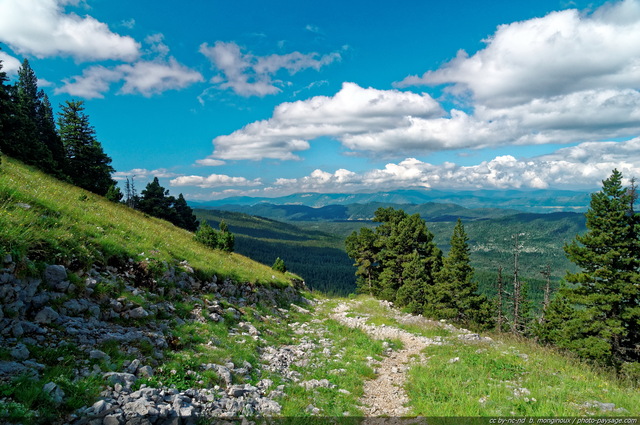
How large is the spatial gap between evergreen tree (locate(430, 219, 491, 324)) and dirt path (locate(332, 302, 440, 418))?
16753 millimetres

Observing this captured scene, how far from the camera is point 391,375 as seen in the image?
516 inches

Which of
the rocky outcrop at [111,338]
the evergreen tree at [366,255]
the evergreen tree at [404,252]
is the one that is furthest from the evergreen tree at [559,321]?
the rocky outcrop at [111,338]

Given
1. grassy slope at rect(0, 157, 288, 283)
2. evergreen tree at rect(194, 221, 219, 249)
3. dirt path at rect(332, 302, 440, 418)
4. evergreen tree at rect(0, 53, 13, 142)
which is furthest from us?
evergreen tree at rect(0, 53, 13, 142)

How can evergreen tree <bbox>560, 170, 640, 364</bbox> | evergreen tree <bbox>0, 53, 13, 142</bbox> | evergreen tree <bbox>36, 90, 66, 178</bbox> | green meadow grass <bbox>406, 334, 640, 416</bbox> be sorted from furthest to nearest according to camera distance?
evergreen tree <bbox>36, 90, 66, 178</bbox>
evergreen tree <bbox>0, 53, 13, 142</bbox>
evergreen tree <bbox>560, 170, 640, 364</bbox>
green meadow grass <bbox>406, 334, 640, 416</bbox>

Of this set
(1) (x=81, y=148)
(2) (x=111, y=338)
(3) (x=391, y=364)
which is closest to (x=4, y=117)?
(1) (x=81, y=148)

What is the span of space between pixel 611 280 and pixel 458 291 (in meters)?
14.3

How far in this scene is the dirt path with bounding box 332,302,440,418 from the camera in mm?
9852

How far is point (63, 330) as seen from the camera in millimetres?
8023

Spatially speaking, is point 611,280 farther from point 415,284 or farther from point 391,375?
point 391,375

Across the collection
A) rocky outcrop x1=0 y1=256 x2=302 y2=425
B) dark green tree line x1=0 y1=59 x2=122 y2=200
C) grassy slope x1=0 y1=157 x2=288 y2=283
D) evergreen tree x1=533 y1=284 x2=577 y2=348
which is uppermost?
dark green tree line x1=0 y1=59 x2=122 y2=200

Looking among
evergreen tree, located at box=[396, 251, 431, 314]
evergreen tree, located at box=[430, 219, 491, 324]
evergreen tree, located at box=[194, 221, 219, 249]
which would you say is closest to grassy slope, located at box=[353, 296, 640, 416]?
evergreen tree, located at box=[430, 219, 491, 324]

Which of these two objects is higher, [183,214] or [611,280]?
[183,214]

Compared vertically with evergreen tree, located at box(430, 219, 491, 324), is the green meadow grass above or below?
above

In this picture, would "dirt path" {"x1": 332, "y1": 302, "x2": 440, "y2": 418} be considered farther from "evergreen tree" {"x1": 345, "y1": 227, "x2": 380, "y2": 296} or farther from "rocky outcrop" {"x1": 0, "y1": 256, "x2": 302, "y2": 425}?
"evergreen tree" {"x1": 345, "y1": 227, "x2": 380, "y2": 296}
